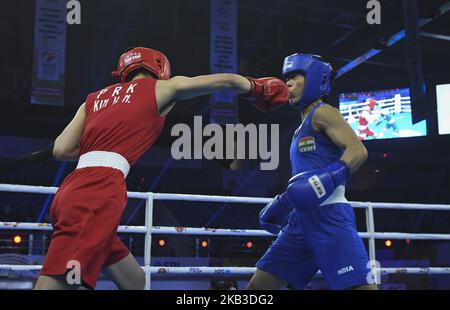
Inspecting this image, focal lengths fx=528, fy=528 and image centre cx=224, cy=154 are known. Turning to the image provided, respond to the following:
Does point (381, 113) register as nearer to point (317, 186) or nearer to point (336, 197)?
point (336, 197)

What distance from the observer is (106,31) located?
10.0m

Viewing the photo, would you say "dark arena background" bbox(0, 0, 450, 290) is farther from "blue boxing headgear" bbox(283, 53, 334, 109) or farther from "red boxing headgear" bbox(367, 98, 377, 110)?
"blue boxing headgear" bbox(283, 53, 334, 109)

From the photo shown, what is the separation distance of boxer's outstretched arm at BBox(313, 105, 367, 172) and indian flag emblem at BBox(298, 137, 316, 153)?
0.23ft

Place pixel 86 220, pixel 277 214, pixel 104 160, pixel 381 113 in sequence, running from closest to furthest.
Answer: pixel 86 220, pixel 104 160, pixel 277 214, pixel 381 113

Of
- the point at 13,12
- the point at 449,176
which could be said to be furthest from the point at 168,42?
the point at 449,176

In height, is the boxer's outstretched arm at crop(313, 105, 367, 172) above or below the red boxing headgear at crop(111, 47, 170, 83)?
below

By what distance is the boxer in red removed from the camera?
1.80 metres

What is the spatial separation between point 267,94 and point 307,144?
333mm

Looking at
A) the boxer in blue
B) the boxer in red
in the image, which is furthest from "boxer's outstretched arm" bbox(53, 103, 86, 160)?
the boxer in blue

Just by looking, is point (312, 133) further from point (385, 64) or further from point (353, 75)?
point (353, 75)

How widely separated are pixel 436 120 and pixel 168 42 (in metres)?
5.73

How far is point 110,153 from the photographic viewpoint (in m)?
2.03

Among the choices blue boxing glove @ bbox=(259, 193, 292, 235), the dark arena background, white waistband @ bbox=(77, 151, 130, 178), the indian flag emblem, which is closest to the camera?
white waistband @ bbox=(77, 151, 130, 178)

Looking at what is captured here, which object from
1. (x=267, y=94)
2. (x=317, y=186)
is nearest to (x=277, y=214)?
(x=317, y=186)
